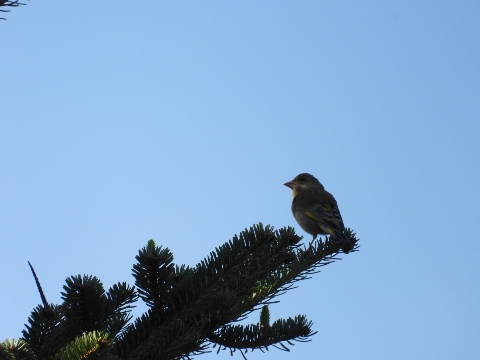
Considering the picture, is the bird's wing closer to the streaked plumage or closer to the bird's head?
the streaked plumage

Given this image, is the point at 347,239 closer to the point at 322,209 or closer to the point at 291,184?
the point at 322,209

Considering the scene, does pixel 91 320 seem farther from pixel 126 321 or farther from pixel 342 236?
pixel 342 236

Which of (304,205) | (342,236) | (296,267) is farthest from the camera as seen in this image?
(304,205)

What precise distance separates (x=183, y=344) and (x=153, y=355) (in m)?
0.15

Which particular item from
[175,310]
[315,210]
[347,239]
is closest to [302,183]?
[315,210]

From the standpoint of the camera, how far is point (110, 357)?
Result: 2250 millimetres

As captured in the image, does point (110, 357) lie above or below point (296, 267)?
below

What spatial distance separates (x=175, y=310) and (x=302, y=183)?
27.6 ft

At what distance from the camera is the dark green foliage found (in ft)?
7.68

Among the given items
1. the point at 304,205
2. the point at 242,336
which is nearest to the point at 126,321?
the point at 242,336

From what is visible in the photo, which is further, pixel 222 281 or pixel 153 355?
pixel 222 281

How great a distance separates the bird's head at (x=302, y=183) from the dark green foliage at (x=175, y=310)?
7575 millimetres

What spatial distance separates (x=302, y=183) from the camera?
11.0m

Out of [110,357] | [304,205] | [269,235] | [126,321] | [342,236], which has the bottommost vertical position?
[110,357]
